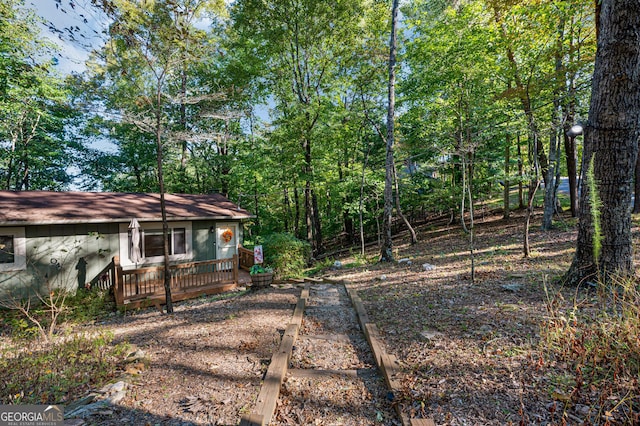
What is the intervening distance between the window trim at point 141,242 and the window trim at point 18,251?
2.15 m

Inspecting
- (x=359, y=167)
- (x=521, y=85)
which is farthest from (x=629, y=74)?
(x=359, y=167)

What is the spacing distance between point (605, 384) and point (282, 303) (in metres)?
4.72

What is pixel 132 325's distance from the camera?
215 inches

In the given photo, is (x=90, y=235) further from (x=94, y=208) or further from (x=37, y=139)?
(x=37, y=139)

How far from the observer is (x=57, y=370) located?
10.4 ft

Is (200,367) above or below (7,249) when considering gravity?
below

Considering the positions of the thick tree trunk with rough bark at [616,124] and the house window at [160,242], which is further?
the house window at [160,242]

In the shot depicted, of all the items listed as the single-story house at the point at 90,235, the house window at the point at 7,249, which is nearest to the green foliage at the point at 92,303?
the single-story house at the point at 90,235

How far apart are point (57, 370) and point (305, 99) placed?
510 inches

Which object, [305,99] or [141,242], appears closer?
[141,242]

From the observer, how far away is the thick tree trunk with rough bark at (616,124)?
144 inches

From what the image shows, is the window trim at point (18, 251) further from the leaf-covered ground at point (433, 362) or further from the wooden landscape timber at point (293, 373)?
the wooden landscape timber at point (293, 373)

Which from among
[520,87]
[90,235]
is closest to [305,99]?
[520,87]

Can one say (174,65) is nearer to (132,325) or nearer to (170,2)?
(170,2)
